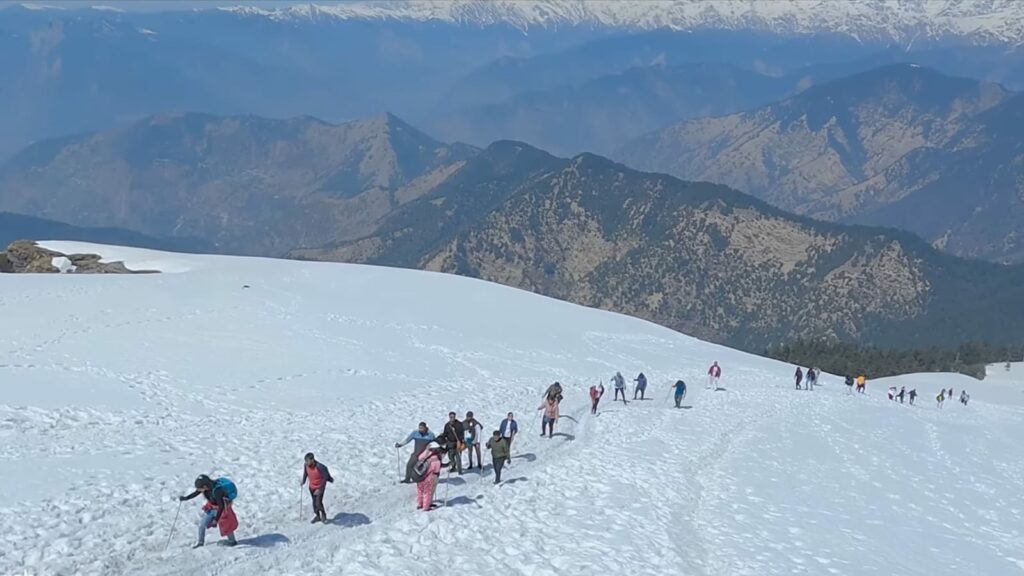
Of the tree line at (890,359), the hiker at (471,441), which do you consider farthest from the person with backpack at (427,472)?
the tree line at (890,359)

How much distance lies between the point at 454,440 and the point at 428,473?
3327 mm

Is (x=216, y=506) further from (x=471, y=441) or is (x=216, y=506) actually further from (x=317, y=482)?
(x=471, y=441)

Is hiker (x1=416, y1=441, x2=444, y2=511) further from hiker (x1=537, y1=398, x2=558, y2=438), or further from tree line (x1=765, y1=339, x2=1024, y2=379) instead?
tree line (x1=765, y1=339, x2=1024, y2=379)

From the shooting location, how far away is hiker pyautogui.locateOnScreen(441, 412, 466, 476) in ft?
77.9

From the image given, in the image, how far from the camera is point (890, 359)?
5699 inches

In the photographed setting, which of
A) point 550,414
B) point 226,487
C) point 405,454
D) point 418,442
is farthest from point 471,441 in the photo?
point 226,487

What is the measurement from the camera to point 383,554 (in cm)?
1780

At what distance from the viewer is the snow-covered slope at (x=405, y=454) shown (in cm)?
1859

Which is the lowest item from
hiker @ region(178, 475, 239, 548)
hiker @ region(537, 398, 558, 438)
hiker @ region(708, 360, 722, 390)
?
hiker @ region(178, 475, 239, 548)

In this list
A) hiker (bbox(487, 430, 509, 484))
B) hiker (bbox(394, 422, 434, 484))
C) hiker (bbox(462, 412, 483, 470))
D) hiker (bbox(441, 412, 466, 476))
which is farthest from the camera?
hiker (bbox(462, 412, 483, 470))

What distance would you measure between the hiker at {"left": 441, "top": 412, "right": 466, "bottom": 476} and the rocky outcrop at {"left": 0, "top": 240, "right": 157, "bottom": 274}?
4844 centimetres

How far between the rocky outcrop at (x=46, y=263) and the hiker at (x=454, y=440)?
48.4 meters

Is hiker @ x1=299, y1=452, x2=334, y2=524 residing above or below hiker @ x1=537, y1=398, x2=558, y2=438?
below

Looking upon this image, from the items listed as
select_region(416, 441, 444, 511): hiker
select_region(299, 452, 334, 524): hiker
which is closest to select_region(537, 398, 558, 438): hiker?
select_region(416, 441, 444, 511): hiker
